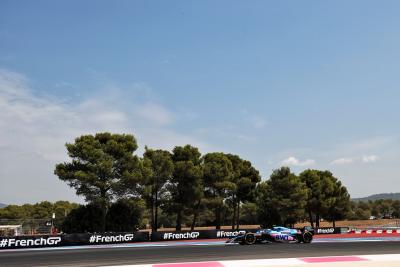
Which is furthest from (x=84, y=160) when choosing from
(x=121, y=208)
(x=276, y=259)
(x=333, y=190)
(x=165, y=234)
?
(x=333, y=190)

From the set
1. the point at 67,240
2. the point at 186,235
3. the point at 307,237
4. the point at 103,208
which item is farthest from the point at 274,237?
the point at 103,208

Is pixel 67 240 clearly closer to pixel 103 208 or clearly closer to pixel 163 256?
pixel 103 208

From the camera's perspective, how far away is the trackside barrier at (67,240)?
28094mm

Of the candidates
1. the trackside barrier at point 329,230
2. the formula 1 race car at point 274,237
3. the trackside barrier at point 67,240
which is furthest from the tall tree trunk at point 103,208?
the trackside barrier at point 329,230

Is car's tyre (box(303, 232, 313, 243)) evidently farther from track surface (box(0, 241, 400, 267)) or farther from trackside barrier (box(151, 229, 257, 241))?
trackside barrier (box(151, 229, 257, 241))

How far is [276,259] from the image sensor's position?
14.1 meters

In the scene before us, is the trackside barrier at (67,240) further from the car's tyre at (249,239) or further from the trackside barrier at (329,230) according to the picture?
the trackside barrier at (329,230)

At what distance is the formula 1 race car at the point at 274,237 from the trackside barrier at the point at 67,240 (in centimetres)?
1268

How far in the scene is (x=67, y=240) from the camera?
3009cm

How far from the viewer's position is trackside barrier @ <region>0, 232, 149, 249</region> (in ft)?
92.2

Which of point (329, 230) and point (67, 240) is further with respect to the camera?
point (329, 230)

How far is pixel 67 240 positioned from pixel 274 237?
1601 cm

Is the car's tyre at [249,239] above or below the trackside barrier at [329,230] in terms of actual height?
above

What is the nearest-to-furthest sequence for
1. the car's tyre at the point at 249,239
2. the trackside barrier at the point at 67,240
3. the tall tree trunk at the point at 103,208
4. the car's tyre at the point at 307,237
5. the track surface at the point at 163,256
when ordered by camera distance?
1. the track surface at the point at 163,256
2. the car's tyre at the point at 249,239
3. the car's tyre at the point at 307,237
4. the trackside barrier at the point at 67,240
5. the tall tree trunk at the point at 103,208
